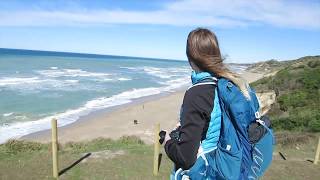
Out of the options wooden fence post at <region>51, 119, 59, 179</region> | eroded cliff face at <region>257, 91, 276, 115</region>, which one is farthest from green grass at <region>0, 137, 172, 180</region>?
eroded cliff face at <region>257, 91, 276, 115</region>

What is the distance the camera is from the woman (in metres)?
2.19

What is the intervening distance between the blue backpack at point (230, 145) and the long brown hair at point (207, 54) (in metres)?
0.07

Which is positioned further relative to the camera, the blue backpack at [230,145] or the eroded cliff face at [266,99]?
the eroded cliff face at [266,99]

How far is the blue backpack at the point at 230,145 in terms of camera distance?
7.19 feet

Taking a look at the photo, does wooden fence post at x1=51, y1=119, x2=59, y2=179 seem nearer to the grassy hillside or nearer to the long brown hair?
the long brown hair

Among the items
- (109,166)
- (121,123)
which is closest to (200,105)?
(109,166)

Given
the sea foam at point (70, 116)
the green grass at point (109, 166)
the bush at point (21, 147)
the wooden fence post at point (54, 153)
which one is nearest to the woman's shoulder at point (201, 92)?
the wooden fence post at point (54, 153)

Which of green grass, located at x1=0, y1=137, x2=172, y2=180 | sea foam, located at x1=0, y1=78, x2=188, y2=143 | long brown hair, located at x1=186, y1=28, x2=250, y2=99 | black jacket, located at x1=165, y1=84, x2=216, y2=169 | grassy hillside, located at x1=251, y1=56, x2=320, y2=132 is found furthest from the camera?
sea foam, located at x1=0, y1=78, x2=188, y2=143

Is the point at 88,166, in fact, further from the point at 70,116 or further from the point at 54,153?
the point at 70,116

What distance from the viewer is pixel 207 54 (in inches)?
93.3

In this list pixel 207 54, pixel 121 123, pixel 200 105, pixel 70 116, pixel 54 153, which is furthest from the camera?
pixel 70 116

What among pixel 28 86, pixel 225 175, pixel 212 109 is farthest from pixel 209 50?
pixel 28 86

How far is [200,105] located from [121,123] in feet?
72.2

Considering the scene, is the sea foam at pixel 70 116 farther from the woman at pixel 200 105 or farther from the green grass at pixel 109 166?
the woman at pixel 200 105
